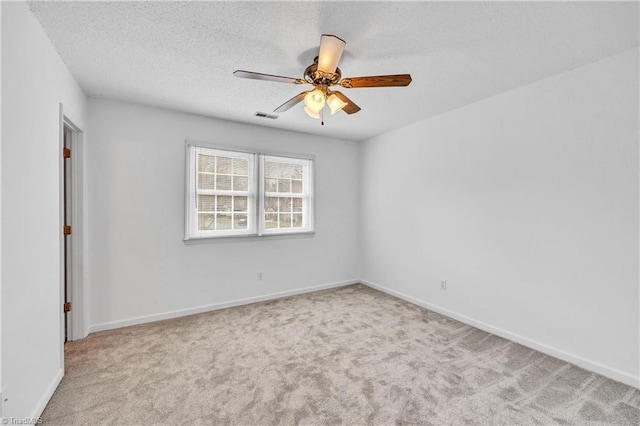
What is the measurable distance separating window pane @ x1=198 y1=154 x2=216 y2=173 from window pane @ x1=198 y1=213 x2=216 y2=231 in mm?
610

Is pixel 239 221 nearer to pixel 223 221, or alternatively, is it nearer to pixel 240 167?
pixel 223 221

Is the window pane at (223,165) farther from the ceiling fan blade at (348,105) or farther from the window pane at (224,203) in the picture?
the ceiling fan blade at (348,105)

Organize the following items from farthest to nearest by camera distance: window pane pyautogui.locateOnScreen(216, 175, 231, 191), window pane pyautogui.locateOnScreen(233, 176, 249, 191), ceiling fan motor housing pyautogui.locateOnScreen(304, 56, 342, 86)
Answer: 1. window pane pyautogui.locateOnScreen(233, 176, 249, 191)
2. window pane pyautogui.locateOnScreen(216, 175, 231, 191)
3. ceiling fan motor housing pyautogui.locateOnScreen(304, 56, 342, 86)

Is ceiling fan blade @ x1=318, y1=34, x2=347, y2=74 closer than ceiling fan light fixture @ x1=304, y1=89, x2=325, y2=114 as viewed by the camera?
Yes

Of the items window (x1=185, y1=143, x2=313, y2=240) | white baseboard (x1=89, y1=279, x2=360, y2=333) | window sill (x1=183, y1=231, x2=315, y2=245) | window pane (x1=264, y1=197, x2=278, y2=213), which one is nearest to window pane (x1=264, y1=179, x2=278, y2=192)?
window (x1=185, y1=143, x2=313, y2=240)

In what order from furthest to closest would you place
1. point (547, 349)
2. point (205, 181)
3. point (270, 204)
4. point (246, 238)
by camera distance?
point (270, 204)
point (246, 238)
point (205, 181)
point (547, 349)

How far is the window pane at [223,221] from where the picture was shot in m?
3.82

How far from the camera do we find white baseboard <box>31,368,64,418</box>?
1.78m

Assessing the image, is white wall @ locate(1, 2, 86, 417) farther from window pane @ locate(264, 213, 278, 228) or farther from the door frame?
window pane @ locate(264, 213, 278, 228)

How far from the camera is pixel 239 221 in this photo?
3.97 m

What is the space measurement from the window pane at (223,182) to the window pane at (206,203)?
0.17m

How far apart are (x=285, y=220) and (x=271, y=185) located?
59 centimetres

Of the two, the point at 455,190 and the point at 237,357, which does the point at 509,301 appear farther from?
the point at 237,357

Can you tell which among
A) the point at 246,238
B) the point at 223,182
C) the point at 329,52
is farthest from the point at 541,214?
the point at 223,182
